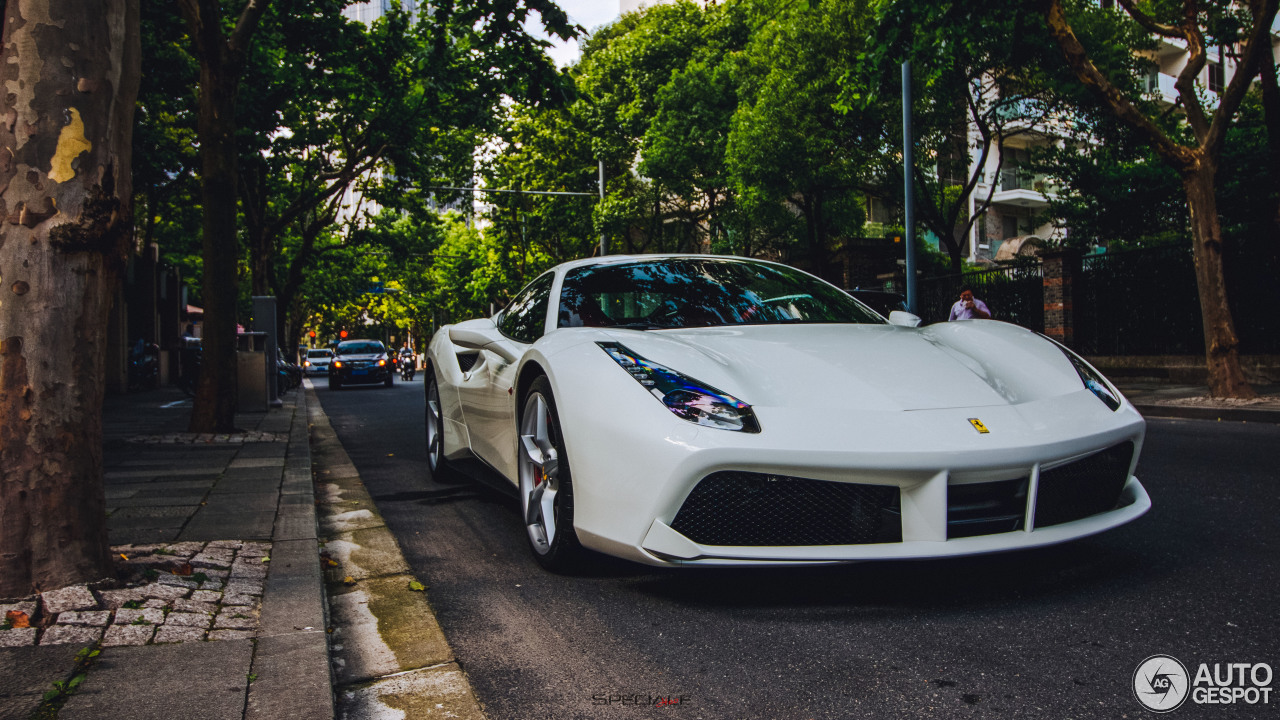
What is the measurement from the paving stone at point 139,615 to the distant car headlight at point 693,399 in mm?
1616

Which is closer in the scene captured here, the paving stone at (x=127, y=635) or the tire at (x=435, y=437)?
the paving stone at (x=127, y=635)

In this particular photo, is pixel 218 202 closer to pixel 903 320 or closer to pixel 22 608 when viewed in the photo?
pixel 22 608

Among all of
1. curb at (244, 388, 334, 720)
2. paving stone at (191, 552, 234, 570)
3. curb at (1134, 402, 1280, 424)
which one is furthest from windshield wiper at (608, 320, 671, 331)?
curb at (1134, 402, 1280, 424)

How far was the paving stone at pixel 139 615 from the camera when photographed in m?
2.77

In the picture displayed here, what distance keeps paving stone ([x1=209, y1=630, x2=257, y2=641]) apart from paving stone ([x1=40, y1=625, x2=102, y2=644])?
0.30 meters

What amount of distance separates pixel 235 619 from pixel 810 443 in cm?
182

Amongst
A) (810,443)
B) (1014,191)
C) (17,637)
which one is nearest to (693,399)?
(810,443)

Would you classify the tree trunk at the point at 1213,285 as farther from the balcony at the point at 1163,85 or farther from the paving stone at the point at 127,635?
the balcony at the point at 1163,85

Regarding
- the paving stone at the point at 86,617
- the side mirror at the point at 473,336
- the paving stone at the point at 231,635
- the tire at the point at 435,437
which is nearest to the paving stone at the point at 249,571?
the paving stone at the point at 86,617

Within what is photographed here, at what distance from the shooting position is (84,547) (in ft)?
10.0

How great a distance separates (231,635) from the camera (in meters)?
2.69

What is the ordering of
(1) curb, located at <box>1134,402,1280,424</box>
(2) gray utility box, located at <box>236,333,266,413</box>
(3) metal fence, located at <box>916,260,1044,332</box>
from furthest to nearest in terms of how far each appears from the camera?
1. (3) metal fence, located at <box>916,260,1044,332</box>
2. (2) gray utility box, located at <box>236,333,266,413</box>
3. (1) curb, located at <box>1134,402,1280,424</box>

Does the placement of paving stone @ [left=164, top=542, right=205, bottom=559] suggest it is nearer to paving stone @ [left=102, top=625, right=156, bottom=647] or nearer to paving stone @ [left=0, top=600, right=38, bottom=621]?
paving stone @ [left=0, top=600, right=38, bottom=621]

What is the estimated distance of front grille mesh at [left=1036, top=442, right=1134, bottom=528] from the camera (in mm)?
2861
